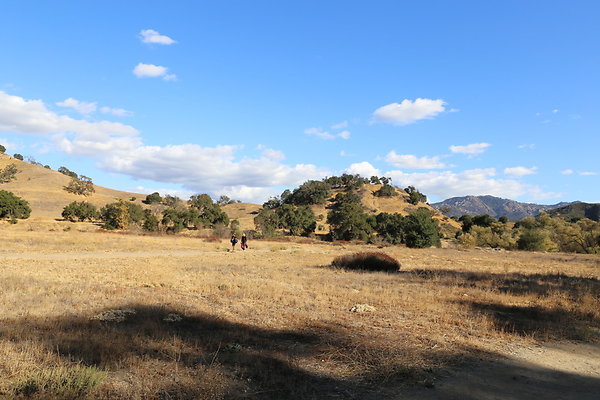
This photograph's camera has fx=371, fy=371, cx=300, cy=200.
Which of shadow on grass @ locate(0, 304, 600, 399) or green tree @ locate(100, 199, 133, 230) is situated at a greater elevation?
green tree @ locate(100, 199, 133, 230)

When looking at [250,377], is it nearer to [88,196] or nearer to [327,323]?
[327,323]

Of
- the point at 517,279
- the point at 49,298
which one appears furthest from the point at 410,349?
the point at 517,279

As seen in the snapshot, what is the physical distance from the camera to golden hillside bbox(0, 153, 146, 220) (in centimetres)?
8126

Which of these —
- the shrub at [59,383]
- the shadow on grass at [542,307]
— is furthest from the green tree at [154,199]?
the shrub at [59,383]

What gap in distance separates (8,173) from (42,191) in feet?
66.0

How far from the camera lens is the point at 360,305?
37.7ft

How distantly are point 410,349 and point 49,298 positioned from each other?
10.4 m

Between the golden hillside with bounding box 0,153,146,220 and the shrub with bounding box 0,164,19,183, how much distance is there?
3.94ft

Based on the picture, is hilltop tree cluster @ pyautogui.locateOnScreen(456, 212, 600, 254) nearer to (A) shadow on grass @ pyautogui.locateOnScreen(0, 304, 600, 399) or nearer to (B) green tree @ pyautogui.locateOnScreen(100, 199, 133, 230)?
(A) shadow on grass @ pyautogui.locateOnScreen(0, 304, 600, 399)

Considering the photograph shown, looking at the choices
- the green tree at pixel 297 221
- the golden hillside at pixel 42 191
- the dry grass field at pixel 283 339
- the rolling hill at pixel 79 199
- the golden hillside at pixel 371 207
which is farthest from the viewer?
the golden hillside at pixel 371 207

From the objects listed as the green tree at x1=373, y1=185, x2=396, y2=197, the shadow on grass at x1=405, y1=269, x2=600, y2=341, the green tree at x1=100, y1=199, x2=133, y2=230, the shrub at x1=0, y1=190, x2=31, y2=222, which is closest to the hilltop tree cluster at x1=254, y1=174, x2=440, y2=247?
the green tree at x1=100, y1=199, x2=133, y2=230

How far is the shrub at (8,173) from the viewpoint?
10031 centimetres

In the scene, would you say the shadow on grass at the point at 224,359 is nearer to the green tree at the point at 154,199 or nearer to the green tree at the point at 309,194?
the green tree at the point at 309,194

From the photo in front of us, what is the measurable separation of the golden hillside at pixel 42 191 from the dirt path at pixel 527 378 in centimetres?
8311
